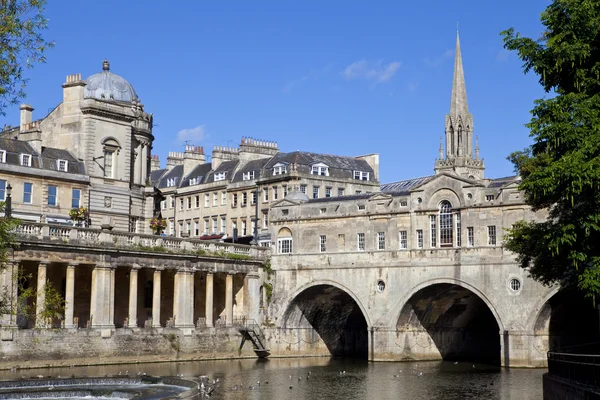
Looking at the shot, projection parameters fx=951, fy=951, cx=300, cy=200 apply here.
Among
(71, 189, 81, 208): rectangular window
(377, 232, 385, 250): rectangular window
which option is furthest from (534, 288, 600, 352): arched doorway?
(71, 189, 81, 208): rectangular window

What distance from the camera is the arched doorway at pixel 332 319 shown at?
66625 millimetres

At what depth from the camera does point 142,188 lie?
72750mm

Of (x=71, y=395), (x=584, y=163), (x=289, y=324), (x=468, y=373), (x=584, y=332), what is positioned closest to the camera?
(x=584, y=163)

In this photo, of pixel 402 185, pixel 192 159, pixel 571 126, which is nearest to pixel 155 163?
pixel 192 159

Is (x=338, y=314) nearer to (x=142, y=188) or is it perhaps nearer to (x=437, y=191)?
(x=437, y=191)

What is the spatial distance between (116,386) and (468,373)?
21982 millimetres

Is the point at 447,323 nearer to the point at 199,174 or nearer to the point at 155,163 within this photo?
the point at 199,174

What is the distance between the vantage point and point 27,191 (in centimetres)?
6444

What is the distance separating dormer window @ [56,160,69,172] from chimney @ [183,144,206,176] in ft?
132

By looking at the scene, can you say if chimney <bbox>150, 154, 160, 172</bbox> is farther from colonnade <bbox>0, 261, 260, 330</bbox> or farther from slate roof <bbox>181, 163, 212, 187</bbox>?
colonnade <bbox>0, 261, 260, 330</bbox>

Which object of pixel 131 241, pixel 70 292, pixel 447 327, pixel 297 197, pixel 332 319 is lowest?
pixel 447 327

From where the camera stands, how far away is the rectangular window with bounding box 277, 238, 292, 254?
222ft

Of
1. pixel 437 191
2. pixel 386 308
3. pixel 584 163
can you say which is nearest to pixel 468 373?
pixel 386 308

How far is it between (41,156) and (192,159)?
42473mm
